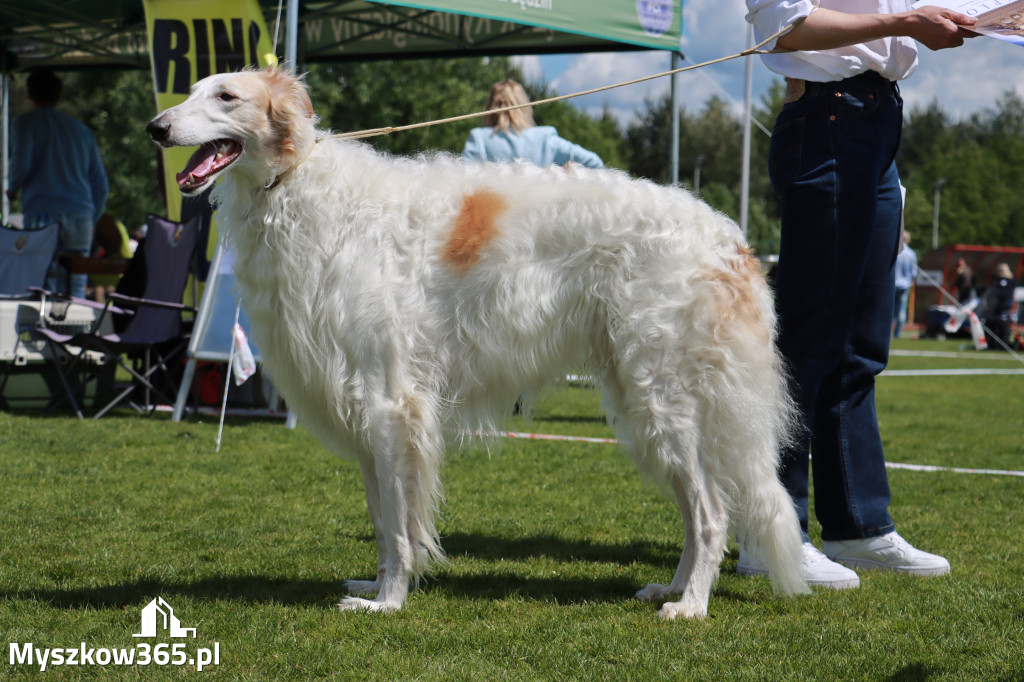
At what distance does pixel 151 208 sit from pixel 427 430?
2987cm

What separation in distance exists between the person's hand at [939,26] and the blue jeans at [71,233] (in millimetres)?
8982

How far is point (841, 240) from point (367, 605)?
226cm

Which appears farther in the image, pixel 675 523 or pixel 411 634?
pixel 675 523

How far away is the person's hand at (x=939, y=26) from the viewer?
10.2ft

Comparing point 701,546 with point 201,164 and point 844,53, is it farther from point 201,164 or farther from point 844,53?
point 201,164

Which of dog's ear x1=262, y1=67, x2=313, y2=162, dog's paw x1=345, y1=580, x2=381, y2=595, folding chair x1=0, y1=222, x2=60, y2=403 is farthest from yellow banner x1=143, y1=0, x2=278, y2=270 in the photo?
dog's paw x1=345, y1=580, x2=381, y2=595

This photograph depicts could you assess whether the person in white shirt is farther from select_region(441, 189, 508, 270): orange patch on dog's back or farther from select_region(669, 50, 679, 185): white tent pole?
select_region(669, 50, 679, 185): white tent pole

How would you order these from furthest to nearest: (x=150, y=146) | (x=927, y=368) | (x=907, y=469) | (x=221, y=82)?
(x=150, y=146) < (x=927, y=368) < (x=907, y=469) < (x=221, y=82)

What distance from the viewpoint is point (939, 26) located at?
10.2 ft

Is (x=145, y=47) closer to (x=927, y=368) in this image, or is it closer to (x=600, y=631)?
(x=600, y=631)

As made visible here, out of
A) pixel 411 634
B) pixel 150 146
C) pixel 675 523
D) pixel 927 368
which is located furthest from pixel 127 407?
pixel 150 146

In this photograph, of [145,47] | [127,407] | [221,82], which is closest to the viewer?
[221,82]

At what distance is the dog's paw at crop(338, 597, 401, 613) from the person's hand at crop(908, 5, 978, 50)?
2717 mm

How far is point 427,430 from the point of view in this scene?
3268 millimetres
